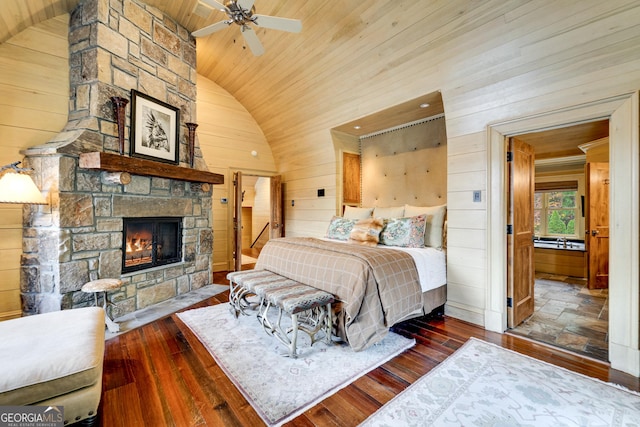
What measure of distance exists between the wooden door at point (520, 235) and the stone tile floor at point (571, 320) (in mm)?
168

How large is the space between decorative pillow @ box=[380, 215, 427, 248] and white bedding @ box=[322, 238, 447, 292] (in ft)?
0.45

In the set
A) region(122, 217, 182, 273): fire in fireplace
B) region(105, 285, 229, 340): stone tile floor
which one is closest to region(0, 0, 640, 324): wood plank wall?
region(122, 217, 182, 273): fire in fireplace

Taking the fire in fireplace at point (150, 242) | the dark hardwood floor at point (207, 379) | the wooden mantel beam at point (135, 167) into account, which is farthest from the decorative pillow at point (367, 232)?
the fire in fireplace at point (150, 242)

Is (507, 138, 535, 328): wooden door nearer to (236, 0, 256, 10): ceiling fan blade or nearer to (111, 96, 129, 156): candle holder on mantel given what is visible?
(236, 0, 256, 10): ceiling fan blade

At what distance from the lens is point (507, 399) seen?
1.73 m

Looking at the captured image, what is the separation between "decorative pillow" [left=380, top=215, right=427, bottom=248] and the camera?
3256 millimetres

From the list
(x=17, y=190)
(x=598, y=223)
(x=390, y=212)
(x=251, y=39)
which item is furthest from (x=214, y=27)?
(x=598, y=223)

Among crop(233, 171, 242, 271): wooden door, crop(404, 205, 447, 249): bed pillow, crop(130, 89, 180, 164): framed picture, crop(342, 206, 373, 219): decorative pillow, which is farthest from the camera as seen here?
crop(233, 171, 242, 271): wooden door

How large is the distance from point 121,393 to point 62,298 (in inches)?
60.4

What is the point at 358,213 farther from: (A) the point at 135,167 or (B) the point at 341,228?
(A) the point at 135,167

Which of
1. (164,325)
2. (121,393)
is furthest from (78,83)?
(121,393)

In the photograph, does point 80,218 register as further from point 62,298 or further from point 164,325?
point 164,325

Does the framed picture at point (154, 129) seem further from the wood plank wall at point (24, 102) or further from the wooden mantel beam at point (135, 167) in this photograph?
the wood plank wall at point (24, 102)

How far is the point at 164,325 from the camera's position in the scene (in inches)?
111
